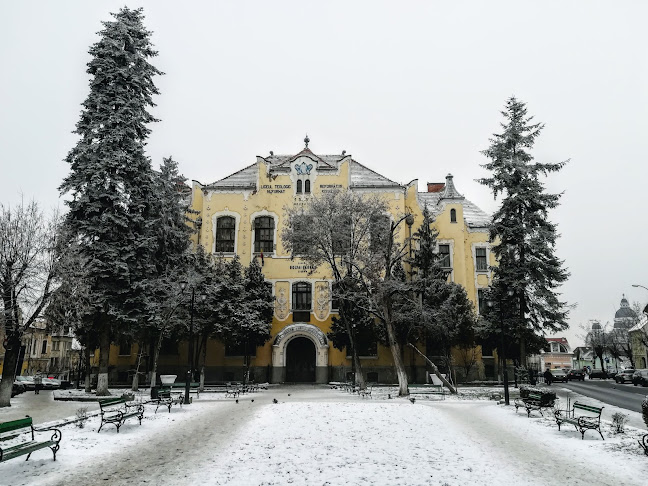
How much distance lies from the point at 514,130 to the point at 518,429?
2084cm

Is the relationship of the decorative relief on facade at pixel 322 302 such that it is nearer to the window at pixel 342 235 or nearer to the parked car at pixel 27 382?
the window at pixel 342 235

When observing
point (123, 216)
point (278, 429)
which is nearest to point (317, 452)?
point (278, 429)

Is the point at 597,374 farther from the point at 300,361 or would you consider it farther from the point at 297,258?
the point at 297,258

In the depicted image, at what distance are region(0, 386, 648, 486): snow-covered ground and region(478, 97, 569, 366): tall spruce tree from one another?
514 inches

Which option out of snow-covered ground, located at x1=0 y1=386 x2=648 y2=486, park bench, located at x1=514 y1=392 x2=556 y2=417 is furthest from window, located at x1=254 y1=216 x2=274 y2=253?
park bench, located at x1=514 y1=392 x2=556 y2=417

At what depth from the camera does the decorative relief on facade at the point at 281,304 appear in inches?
1480

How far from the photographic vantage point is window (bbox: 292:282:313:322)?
123ft

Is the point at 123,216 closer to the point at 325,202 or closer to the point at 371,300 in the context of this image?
the point at 325,202

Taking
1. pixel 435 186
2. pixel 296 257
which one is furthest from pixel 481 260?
pixel 296 257

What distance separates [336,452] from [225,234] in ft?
98.0

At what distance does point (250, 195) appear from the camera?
4025 centimetres

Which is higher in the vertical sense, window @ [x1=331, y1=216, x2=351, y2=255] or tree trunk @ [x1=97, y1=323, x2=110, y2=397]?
window @ [x1=331, y1=216, x2=351, y2=255]

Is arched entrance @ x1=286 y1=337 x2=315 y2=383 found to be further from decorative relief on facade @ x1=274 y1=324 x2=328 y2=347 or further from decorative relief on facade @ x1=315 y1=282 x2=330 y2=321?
decorative relief on facade @ x1=315 y1=282 x2=330 y2=321

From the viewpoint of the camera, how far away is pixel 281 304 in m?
37.7
